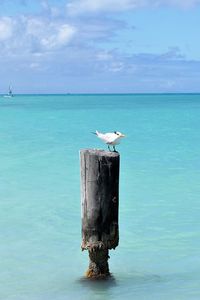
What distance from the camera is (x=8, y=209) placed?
14.9 m

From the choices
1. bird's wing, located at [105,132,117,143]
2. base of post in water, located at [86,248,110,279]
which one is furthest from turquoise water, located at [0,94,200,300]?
bird's wing, located at [105,132,117,143]

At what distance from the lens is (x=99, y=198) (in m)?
8.53

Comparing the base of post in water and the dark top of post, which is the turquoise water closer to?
the base of post in water

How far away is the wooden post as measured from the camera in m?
8.45

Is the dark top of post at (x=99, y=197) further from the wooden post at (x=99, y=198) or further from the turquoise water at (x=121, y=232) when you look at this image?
the turquoise water at (x=121, y=232)

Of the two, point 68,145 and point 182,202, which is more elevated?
point 68,145

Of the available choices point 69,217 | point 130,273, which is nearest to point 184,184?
point 69,217

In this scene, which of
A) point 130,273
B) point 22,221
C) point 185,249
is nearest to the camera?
point 130,273

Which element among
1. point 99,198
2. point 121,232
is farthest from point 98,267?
point 121,232

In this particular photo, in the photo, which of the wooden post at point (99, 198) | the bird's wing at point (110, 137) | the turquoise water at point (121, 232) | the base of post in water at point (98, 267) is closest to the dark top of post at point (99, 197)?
the wooden post at point (99, 198)

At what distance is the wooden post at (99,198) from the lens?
8453 mm

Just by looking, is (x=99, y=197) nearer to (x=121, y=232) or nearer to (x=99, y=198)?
(x=99, y=198)

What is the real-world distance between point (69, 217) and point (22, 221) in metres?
0.91

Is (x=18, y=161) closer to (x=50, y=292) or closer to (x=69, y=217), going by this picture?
(x=69, y=217)
